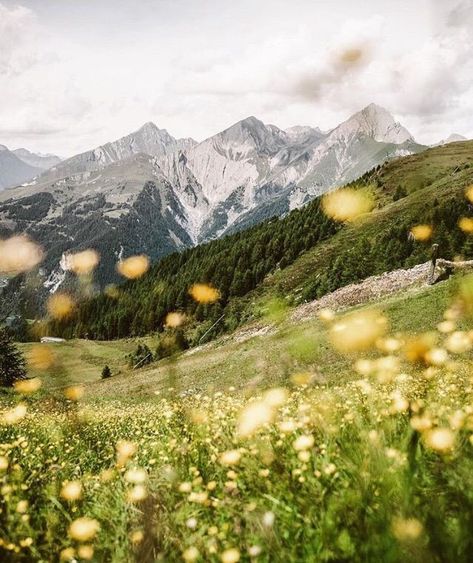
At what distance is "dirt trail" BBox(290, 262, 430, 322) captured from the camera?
40000 mm

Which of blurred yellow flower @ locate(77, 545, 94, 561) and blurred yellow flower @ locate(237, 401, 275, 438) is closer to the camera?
blurred yellow flower @ locate(77, 545, 94, 561)

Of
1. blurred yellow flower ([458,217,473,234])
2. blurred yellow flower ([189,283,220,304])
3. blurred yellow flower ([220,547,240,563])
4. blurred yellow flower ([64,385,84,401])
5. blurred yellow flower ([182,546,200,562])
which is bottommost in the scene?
blurred yellow flower ([64,385,84,401])

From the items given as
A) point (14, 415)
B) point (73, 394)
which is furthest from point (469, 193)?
point (14, 415)

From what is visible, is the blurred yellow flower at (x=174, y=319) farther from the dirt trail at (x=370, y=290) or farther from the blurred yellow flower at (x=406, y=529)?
the blurred yellow flower at (x=406, y=529)

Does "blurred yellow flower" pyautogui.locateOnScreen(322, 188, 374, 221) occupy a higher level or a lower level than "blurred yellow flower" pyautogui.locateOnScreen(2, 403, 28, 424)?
higher

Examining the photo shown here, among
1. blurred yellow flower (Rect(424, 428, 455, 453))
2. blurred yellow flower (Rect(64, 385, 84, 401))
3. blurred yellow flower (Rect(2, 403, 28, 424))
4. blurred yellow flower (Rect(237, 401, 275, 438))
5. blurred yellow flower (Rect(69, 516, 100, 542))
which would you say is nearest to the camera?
blurred yellow flower (Rect(69, 516, 100, 542))

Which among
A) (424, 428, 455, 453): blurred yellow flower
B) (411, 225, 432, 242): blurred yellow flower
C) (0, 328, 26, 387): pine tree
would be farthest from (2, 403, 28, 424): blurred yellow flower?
Result: (411, 225, 432, 242): blurred yellow flower

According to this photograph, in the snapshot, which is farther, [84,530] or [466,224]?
[466,224]

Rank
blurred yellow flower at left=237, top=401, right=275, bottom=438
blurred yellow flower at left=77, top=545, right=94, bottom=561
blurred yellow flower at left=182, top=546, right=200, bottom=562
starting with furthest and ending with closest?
blurred yellow flower at left=237, top=401, right=275, bottom=438
blurred yellow flower at left=77, top=545, right=94, bottom=561
blurred yellow flower at left=182, top=546, right=200, bottom=562

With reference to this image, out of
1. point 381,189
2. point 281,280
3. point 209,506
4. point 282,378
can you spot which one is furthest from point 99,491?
point 381,189

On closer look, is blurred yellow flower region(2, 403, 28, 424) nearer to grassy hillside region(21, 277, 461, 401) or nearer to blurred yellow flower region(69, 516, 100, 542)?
blurred yellow flower region(69, 516, 100, 542)

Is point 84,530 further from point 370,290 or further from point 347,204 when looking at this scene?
point 347,204

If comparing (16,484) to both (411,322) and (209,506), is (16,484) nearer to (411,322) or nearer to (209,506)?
(209,506)

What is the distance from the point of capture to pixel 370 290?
43562 mm
